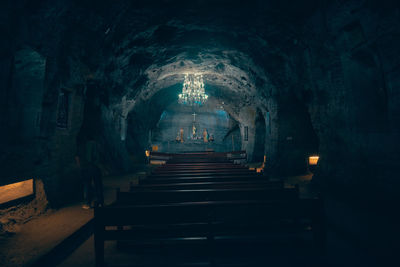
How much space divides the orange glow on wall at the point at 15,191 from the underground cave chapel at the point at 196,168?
28 millimetres

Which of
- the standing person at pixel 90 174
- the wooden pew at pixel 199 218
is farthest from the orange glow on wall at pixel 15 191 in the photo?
the wooden pew at pixel 199 218

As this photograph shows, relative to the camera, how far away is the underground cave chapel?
2264mm

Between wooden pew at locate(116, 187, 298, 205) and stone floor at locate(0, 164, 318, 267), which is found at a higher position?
wooden pew at locate(116, 187, 298, 205)

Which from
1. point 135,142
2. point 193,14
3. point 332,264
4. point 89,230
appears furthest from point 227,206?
point 135,142

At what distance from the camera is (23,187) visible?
11.9 ft

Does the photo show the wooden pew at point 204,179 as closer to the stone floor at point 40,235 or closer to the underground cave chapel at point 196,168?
the underground cave chapel at point 196,168

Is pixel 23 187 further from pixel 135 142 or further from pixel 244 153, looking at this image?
pixel 244 153

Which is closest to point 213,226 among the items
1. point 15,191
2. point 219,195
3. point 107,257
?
point 219,195

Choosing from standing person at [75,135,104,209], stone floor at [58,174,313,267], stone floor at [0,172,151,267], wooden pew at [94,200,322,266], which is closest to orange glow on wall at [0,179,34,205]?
stone floor at [0,172,151,267]

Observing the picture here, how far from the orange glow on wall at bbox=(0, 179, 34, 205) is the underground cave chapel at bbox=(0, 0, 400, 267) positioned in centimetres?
3

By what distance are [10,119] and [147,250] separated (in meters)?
3.19

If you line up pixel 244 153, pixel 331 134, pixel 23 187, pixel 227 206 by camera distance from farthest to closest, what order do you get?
pixel 244 153 → pixel 331 134 → pixel 23 187 → pixel 227 206

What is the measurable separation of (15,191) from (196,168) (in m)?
3.83

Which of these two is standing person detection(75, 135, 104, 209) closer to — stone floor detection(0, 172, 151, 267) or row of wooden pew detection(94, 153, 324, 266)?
stone floor detection(0, 172, 151, 267)
